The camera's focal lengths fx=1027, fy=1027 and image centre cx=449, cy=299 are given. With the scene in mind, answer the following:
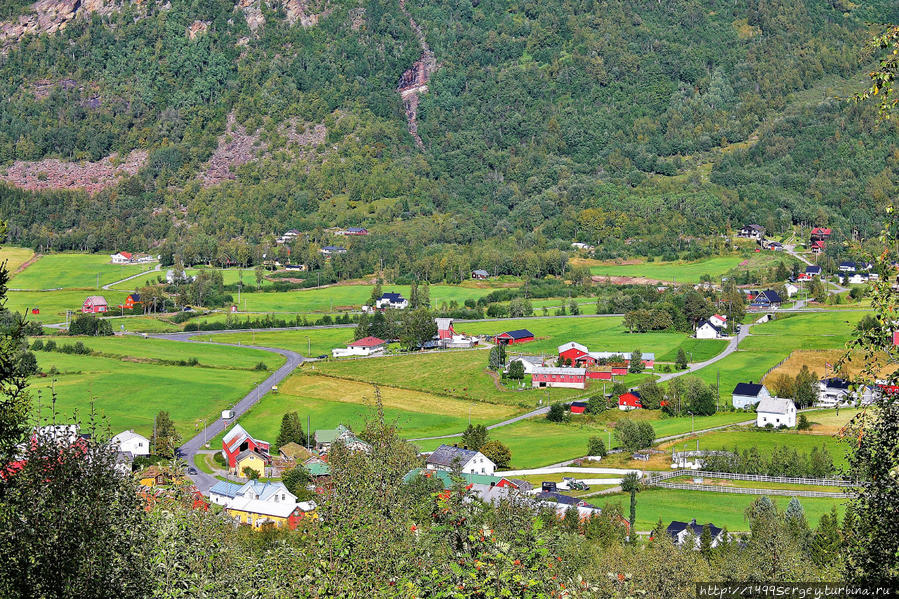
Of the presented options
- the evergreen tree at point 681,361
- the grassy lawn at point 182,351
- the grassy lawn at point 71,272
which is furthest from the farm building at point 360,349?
the grassy lawn at point 71,272

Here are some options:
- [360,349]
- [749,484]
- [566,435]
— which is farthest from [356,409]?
[749,484]

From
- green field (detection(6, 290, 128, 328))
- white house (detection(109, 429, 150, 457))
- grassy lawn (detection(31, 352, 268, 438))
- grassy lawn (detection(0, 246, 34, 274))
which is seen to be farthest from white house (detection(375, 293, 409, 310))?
white house (detection(109, 429, 150, 457))

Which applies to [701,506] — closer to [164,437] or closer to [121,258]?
Answer: [164,437]

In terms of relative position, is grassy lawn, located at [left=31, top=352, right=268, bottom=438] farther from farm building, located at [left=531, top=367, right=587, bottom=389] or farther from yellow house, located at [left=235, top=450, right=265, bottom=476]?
farm building, located at [left=531, top=367, right=587, bottom=389]

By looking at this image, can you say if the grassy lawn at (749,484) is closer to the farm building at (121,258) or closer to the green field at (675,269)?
the green field at (675,269)

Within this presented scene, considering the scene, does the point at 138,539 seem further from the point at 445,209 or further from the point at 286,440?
the point at 445,209
